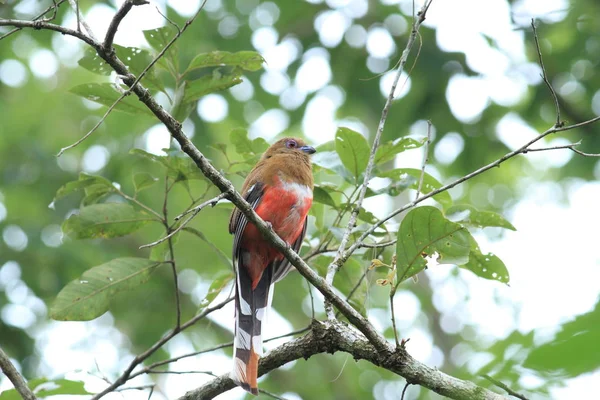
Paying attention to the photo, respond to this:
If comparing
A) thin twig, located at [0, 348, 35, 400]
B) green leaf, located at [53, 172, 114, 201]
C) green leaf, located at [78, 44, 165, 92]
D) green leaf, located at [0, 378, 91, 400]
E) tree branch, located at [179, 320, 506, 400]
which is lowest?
thin twig, located at [0, 348, 35, 400]

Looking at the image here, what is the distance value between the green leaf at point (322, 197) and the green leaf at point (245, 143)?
1.33ft

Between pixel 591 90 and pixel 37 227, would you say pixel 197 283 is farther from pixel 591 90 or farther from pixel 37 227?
pixel 591 90

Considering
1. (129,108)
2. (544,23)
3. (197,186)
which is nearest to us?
(129,108)

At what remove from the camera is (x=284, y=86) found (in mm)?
8203

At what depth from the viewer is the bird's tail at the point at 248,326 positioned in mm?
3223

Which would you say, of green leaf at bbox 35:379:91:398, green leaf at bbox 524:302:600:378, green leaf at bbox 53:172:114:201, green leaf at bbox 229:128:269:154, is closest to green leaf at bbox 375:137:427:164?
green leaf at bbox 229:128:269:154

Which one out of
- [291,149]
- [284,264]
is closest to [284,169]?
[291,149]

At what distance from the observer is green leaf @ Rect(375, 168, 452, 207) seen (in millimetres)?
3768

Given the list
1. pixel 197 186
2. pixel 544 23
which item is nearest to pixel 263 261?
pixel 197 186

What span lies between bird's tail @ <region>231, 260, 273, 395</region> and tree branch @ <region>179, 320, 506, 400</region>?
0.07 metres

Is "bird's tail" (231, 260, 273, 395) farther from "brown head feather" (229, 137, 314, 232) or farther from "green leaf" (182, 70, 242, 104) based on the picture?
"green leaf" (182, 70, 242, 104)

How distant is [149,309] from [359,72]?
3.48 m

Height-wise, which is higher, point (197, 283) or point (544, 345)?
point (197, 283)

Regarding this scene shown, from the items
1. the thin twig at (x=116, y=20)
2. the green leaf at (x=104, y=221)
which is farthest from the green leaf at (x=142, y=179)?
the thin twig at (x=116, y=20)
